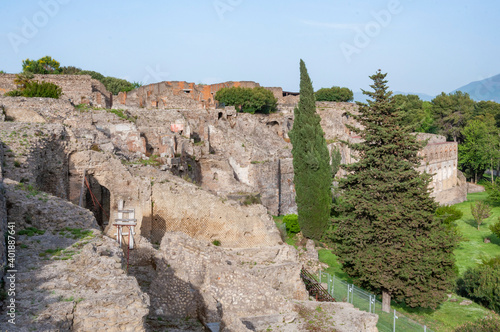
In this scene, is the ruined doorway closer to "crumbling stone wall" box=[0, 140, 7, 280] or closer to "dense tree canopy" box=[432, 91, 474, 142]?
"crumbling stone wall" box=[0, 140, 7, 280]

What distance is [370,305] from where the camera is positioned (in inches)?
606

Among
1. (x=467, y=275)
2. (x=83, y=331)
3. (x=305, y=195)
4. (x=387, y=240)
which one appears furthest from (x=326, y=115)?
(x=83, y=331)

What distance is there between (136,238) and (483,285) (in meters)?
14.6

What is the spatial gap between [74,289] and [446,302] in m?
17.2

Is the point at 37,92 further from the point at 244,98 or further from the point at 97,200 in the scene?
the point at 244,98

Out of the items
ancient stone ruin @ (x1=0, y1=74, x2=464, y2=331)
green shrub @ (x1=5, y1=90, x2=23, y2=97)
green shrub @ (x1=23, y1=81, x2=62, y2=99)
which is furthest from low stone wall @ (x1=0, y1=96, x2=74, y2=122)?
green shrub @ (x1=5, y1=90, x2=23, y2=97)

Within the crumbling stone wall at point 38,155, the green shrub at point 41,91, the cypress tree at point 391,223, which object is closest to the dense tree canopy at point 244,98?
the green shrub at point 41,91

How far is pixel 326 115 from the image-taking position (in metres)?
48.3

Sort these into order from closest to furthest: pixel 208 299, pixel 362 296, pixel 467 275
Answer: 1. pixel 208 299
2. pixel 362 296
3. pixel 467 275

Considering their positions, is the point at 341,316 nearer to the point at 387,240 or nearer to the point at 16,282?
the point at 387,240

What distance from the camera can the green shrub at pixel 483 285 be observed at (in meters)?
19.3

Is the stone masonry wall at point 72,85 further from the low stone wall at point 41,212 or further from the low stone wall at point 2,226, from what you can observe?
the low stone wall at point 2,226

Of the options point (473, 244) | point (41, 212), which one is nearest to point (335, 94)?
point (473, 244)

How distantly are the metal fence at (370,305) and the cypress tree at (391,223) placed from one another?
2.88ft
